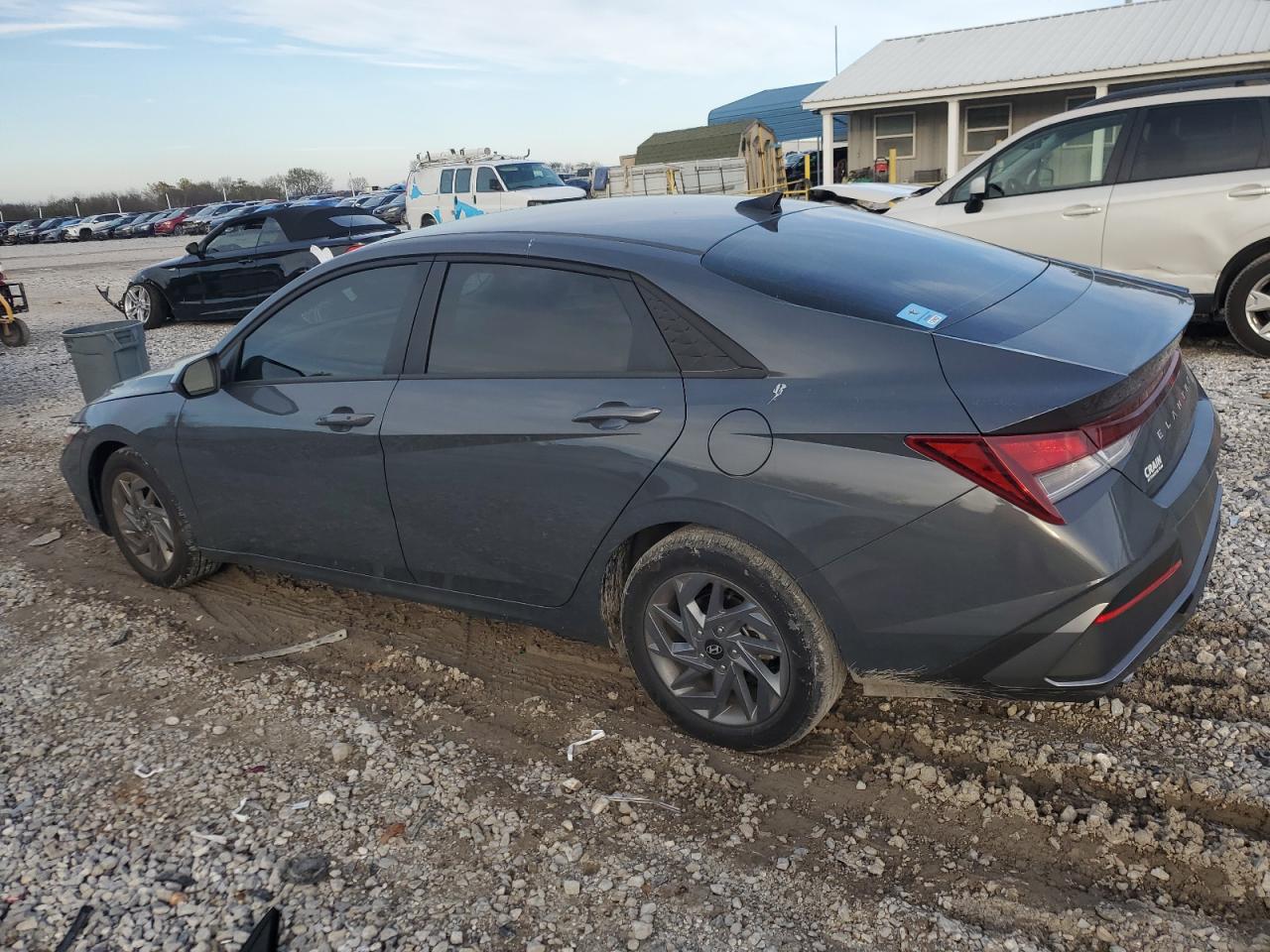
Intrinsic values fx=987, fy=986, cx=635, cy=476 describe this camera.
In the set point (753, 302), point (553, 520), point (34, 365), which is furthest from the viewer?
point (34, 365)

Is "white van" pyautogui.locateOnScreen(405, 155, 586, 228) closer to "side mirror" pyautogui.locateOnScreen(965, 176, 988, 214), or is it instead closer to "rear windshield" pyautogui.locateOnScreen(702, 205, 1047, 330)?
"side mirror" pyautogui.locateOnScreen(965, 176, 988, 214)

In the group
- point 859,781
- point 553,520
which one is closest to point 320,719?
point 553,520

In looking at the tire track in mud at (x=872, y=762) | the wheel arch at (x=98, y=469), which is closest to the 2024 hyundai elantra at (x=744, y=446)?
the tire track in mud at (x=872, y=762)

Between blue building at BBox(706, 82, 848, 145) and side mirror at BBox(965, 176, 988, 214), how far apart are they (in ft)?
159

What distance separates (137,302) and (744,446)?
13.9 metres

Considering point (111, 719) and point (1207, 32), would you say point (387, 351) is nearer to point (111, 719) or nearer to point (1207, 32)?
point (111, 719)

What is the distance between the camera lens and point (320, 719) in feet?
11.8

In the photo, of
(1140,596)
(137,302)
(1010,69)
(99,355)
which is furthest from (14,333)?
(1010,69)

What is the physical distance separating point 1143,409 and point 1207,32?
2441 cm

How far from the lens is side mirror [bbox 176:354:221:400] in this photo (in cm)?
419

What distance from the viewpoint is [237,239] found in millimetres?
13492

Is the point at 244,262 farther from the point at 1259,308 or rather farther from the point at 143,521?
the point at 1259,308

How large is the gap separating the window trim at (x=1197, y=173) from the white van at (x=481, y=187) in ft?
48.5

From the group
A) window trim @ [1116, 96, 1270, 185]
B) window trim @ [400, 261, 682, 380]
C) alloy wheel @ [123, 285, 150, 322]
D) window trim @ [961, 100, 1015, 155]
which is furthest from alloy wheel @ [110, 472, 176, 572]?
window trim @ [961, 100, 1015, 155]
